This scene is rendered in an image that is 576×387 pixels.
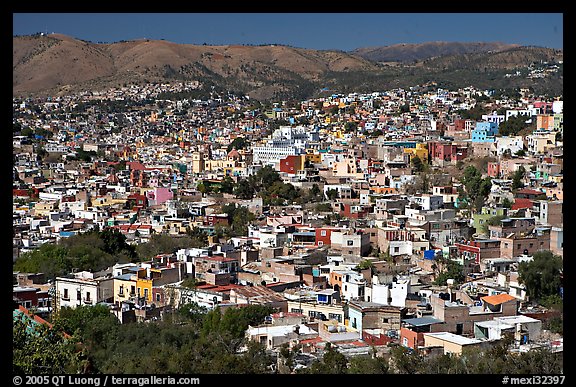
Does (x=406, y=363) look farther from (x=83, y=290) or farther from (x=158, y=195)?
(x=158, y=195)

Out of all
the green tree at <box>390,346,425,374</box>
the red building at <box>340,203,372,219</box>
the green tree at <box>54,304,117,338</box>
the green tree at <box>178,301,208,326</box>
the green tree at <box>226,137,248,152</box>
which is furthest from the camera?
the green tree at <box>226,137,248,152</box>

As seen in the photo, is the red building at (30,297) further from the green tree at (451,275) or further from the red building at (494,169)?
the red building at (494,169)

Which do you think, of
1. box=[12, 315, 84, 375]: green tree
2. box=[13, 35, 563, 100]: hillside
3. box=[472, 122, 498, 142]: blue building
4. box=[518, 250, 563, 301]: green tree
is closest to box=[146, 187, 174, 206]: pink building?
box=[472, 122, 498, 142]: blue building

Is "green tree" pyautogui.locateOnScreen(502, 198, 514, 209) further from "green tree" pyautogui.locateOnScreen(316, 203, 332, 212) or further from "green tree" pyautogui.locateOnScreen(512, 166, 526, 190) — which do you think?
"green tree" pyautogui.locateOnScreen(316, 203, 332, 212)

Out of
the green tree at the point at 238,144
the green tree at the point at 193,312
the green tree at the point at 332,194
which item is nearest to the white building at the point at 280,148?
the green tree at the point at 238,144

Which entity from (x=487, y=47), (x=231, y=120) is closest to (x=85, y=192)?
(x=231, y=120)

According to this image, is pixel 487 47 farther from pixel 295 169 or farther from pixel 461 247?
pixel 461 247
